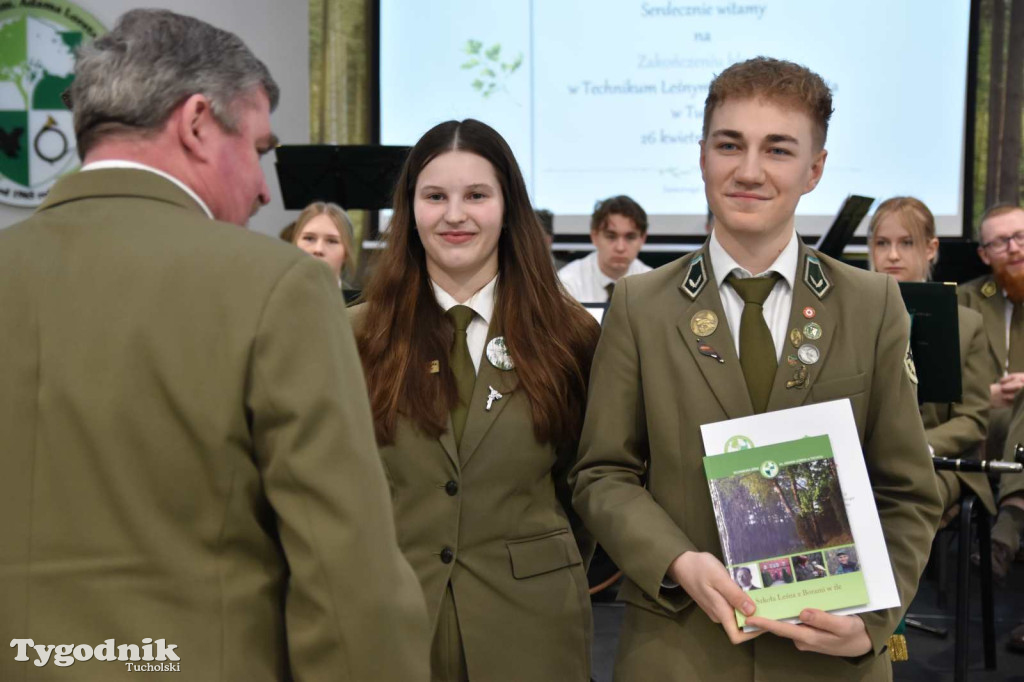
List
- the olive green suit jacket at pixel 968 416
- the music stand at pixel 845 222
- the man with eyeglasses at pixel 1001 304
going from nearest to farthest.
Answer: the olive green suit jacket at pixel 968 416 → the music stand at pixel 845 222 → the man with eyeglasses at pixel 1001 304

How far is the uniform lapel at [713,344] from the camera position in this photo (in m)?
1.57

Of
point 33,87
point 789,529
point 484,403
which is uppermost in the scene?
point 33,87

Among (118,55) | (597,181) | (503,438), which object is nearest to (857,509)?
(503,438)

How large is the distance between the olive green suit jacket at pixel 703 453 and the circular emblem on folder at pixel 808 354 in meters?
0.01

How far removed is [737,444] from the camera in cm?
150

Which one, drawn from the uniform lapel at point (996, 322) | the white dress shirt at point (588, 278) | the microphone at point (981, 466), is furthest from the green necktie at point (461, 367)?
the white dress shirt at point (588, 278)

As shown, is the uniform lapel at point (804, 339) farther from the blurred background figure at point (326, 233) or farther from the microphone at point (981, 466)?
the blurred background figure at point (326, 233)

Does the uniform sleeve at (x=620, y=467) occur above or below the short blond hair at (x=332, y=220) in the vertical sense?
below

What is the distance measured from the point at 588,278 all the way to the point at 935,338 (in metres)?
2.94

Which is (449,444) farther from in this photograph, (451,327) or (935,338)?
(935,338)

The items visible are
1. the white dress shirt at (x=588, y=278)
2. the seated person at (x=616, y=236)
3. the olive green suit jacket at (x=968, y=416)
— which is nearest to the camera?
the olive green suit jacket at (x=968, y=416)

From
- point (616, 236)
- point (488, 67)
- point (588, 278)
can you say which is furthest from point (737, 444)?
point (488, 67)

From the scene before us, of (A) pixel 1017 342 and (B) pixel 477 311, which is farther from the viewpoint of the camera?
(A) pixel 1017 342

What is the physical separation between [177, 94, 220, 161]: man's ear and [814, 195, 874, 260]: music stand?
2.89 metres
